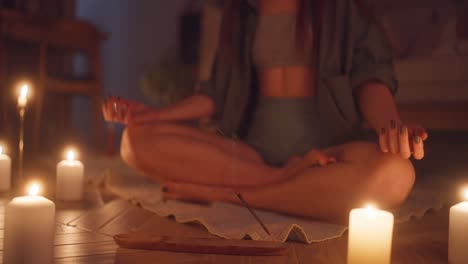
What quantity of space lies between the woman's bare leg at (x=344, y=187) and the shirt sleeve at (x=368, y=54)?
9.4 inches

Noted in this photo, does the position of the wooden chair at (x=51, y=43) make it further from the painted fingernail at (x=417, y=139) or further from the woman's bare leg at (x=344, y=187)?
the painted fingernail at (x=417, y=139)

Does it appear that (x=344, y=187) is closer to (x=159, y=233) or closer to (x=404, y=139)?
(x=404, y=139)

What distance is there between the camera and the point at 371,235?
800 mm

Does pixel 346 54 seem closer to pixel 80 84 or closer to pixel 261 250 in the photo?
pixel 261 250

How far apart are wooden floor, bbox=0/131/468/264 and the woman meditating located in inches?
6.7

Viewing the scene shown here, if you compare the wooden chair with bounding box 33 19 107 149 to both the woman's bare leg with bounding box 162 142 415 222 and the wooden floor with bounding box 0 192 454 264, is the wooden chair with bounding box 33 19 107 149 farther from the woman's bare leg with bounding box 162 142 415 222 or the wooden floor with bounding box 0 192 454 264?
the woman's bare leg with bounding box 162 142 415 222

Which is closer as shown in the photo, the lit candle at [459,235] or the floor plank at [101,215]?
the lit candle at [459,235]

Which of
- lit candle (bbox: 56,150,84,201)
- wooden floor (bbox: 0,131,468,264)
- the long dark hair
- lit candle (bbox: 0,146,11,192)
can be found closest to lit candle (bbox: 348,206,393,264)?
wooden floor (bbox: 0,131,468,264)

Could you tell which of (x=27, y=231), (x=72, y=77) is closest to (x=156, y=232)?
(x=27, y=231)

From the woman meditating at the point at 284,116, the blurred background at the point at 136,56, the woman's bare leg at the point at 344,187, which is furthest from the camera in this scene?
the blurred background at the point at 136,56

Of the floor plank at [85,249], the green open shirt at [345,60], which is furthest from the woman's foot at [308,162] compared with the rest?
the floor plank at [85,249]

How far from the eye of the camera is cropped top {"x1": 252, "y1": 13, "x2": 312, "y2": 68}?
1485mm

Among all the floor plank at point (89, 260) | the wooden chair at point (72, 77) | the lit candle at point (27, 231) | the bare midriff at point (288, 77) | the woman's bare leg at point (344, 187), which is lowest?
the floor plank at point (89, 260)

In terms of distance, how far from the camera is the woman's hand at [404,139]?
97cm
